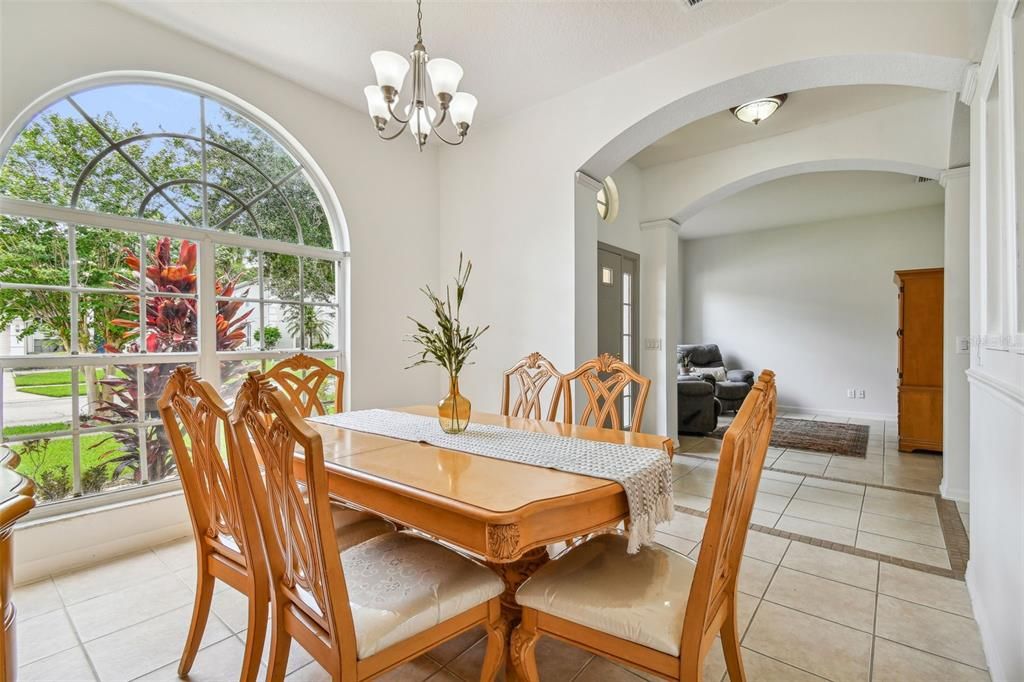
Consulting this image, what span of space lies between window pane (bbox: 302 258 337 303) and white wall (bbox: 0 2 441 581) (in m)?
0.17

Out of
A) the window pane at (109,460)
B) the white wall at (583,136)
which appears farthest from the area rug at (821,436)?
the window pane at (109,460)

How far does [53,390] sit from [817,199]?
24.2 ft

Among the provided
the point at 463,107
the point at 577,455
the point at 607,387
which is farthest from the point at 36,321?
the point at 607,387

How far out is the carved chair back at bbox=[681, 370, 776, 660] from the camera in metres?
1.01

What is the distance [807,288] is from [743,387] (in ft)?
6.45

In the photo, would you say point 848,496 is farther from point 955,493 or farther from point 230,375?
point 230,375

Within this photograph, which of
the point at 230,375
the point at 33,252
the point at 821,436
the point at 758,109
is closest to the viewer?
the point at 33,252

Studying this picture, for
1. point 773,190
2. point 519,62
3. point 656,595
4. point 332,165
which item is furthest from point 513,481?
point 773,190

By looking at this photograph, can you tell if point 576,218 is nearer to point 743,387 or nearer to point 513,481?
point 513,481

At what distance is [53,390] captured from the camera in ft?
7.59

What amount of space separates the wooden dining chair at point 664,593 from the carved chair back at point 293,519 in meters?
0.53

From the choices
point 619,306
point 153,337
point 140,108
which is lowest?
point 153,337

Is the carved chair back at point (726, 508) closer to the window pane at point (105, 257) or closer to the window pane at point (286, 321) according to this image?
the window pane at point (286, 321)

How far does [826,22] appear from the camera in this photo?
2.30 meters
